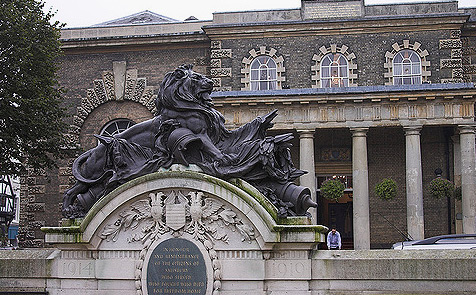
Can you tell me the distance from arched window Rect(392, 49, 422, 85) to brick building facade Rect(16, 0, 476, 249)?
0.24 ft

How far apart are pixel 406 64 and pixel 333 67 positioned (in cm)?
372

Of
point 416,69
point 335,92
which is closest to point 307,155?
point 335,92

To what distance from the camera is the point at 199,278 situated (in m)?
8.31

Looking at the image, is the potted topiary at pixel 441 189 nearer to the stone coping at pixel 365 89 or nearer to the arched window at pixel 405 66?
the stone coping at pixel 365 89

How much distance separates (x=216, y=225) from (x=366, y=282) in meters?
1.97

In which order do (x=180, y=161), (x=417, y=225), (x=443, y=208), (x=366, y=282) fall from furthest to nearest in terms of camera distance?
(x=443, y=208) → (x=417, y=225) → (x=180, y=161) → (x=366, y=282)

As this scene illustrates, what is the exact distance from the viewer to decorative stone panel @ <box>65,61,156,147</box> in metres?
36.7

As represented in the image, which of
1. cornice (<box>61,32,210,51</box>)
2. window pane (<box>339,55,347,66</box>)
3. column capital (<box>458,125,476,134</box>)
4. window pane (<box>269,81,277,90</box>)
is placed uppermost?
cornice (<box>61,32,210,51</box>)

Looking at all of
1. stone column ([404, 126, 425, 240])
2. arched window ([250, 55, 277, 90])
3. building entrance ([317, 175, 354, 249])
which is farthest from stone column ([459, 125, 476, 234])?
arched window ([250, 55, 277, 90])

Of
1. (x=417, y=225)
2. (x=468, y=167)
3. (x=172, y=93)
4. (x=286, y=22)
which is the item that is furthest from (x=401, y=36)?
(x=172, y=93)

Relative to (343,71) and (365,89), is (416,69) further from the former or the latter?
(365,89)

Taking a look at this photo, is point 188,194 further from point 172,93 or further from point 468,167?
point 468,167

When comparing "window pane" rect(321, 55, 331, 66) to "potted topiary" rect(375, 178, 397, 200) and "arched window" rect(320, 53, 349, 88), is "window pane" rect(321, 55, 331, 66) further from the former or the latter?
"potted topiary" rect(375, 178, 397, 200)

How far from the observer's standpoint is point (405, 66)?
1351 inches
